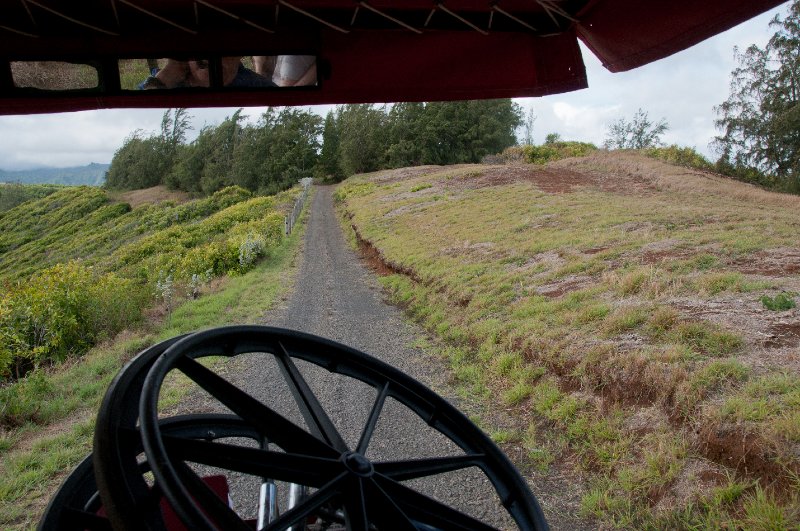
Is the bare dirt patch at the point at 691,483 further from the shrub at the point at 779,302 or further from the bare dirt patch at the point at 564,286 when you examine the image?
the bare dirt patch at the point at 564,286

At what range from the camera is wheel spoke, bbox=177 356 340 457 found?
6.10ft

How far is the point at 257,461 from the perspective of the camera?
5.43ft

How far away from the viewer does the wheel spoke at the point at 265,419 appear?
6.10ft

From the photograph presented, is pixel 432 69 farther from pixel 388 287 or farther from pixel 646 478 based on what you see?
pixel 388 287

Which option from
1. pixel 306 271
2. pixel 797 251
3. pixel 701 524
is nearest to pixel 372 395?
pixel 701 524

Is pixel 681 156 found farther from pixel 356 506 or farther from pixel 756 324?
pixel 356 506

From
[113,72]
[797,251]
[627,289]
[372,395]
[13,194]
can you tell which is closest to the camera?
[113,72]

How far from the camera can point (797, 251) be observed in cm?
867

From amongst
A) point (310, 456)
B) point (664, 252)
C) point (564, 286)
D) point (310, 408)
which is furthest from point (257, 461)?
point (664, 252)

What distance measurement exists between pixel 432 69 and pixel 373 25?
58 cm

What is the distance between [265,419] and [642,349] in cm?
510

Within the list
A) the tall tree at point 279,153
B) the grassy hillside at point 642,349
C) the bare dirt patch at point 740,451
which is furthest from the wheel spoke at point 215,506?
the tall tree at point 279,153

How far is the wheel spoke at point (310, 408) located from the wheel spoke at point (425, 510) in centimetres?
26

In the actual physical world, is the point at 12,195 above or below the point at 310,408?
below
